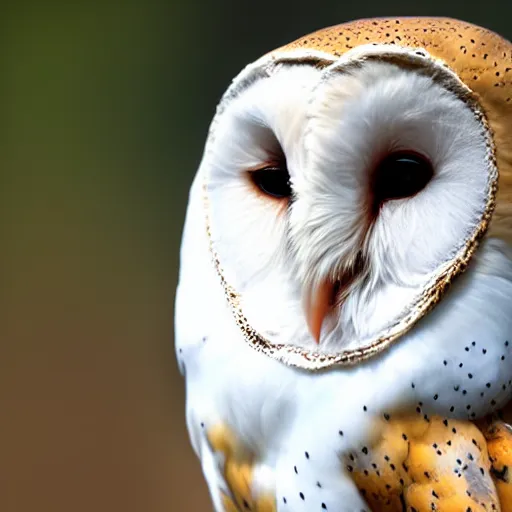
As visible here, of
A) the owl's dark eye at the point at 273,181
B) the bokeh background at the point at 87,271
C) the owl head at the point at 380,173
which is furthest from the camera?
the bokeh background at the point at 87,271

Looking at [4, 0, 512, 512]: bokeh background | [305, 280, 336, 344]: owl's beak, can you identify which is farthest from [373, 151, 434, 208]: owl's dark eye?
[4, 0, 512, 512]: bokeh background

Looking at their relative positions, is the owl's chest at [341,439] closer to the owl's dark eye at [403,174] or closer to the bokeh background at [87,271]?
the owl's dark eye at [403,174]

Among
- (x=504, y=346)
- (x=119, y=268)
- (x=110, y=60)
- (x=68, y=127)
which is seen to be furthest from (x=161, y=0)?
(x=504, y=346)

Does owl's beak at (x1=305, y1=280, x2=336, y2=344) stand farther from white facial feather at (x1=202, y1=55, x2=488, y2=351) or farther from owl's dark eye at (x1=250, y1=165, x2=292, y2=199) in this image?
owl's dark eye at (x1=250, y1=165, x2=292, y2=199)

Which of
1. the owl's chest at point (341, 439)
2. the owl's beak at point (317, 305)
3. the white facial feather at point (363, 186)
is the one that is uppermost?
the white facial feather at point (363, 186)

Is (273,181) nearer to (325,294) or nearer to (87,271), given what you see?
(325,294)

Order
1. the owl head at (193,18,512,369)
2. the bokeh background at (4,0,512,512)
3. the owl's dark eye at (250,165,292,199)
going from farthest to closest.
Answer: the bokeh background at (4,0,512,512)
the owl's dark eye at (250,165,292,199)
the owl head at (193,18,512,369)

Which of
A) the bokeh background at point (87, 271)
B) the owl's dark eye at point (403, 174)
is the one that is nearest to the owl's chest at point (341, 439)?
the owl's dark eye at point (403, 174)
